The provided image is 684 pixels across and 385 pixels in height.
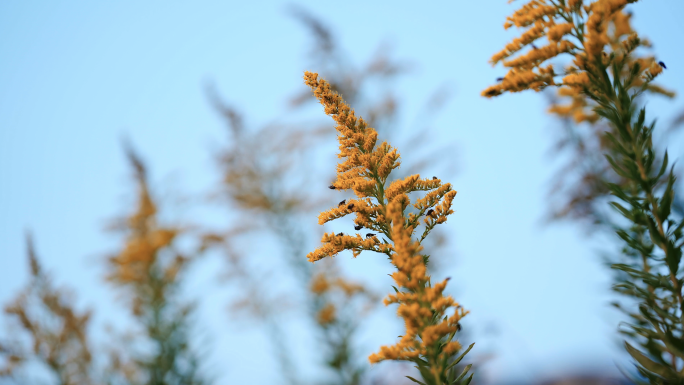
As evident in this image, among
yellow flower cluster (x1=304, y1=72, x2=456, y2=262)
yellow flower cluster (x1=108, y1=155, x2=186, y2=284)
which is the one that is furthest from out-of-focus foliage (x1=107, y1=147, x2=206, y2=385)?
yellow flower cluster (x1=304, y1=72, x2=456, y2=262)

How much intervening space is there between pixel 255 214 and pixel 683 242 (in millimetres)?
9453

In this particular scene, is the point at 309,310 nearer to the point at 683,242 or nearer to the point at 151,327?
the point at 151,327

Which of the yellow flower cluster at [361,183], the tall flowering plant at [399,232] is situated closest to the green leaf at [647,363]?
the tall flowering plant at [399,232]

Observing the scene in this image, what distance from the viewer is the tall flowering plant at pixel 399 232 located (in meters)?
2.07

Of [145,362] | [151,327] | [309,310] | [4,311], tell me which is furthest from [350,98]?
[4,311]

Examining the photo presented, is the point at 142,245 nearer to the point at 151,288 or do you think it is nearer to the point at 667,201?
the point at 151,288

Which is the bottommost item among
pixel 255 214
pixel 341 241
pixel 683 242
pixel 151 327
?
pixel 683 242

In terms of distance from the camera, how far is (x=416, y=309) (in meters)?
2.00

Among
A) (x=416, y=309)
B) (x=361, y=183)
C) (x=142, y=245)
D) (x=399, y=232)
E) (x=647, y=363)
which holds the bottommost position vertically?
(x=647, y=363)

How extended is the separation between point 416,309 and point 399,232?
15.7 inches

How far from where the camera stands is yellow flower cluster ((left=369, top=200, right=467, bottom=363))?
6.64 ft

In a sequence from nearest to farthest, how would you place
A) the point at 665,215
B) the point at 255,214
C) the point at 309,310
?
1. the point at 665,215
2. the point at 309,310
3. the point at 255,214

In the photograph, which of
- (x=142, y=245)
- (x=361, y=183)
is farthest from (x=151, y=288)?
(x=361, y=183)

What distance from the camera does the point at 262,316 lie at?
11.5 metres
